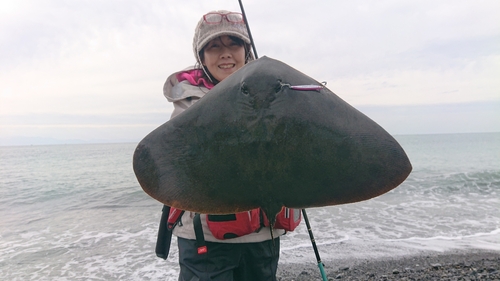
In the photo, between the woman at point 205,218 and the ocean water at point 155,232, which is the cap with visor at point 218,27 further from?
the ocean water at point 155,232

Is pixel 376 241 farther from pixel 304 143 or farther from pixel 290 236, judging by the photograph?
pixel 304 143

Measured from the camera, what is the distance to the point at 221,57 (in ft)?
8.00

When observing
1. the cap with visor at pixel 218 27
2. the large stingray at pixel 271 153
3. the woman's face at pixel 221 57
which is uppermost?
the cap with visor at pixel 218 27

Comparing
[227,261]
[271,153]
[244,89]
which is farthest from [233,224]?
[244,89]

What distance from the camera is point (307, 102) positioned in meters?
1.45

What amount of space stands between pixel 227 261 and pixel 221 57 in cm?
154

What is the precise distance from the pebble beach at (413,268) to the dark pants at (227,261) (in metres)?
3.63

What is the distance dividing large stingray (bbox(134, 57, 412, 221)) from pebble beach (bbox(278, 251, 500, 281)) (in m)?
4.71

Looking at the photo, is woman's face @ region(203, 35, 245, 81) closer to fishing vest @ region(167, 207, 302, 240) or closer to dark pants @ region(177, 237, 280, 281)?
fishing vest @ region(167, 207, 302, 240)

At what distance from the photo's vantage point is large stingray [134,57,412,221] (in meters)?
1.40

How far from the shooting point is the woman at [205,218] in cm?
213

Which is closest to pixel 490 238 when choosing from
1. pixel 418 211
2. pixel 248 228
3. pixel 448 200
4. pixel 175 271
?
pixel 418 211

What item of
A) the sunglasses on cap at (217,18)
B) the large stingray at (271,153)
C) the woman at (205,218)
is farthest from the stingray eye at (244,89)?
the sunglasses on cap at (217,18)

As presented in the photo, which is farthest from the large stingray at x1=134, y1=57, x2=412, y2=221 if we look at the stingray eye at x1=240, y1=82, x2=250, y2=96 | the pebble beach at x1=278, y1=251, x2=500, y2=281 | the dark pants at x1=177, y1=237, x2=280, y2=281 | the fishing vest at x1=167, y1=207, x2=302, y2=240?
the pebble beach at x1=278, y1=251, x2=500, y2=281
